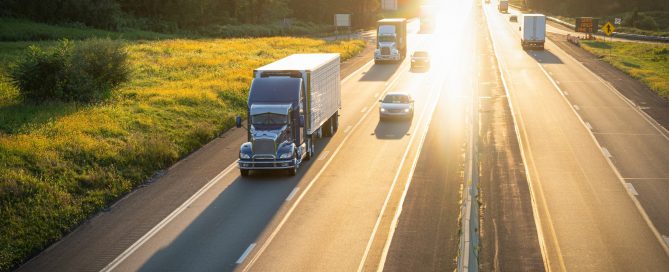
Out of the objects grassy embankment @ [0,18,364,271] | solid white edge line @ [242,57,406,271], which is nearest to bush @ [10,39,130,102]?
grassy embankment @ [0,18,364,271]

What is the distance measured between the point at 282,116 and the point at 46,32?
225 ft

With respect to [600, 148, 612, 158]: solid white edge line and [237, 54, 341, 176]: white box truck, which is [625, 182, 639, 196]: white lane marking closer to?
[600, 148, 612, 158]: solid white edge line

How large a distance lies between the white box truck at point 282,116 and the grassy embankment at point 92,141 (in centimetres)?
473

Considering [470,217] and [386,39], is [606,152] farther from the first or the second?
[386,39]

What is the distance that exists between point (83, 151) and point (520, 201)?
1687cm

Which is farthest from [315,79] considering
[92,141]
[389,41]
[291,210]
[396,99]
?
[389,41]

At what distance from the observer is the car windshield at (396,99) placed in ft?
138

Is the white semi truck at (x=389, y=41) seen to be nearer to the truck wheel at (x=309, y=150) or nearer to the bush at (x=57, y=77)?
the bush at (x=57, y=77)

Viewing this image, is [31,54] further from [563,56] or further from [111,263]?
[563,56]

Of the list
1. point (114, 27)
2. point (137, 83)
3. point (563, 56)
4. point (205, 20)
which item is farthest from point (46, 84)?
point (205, 20)

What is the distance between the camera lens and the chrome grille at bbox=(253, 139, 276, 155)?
28609 millimetres

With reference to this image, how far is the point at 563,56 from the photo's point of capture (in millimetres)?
79438

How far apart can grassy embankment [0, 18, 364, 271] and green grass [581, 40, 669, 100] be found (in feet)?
99.2

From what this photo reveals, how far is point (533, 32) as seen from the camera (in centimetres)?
8619
